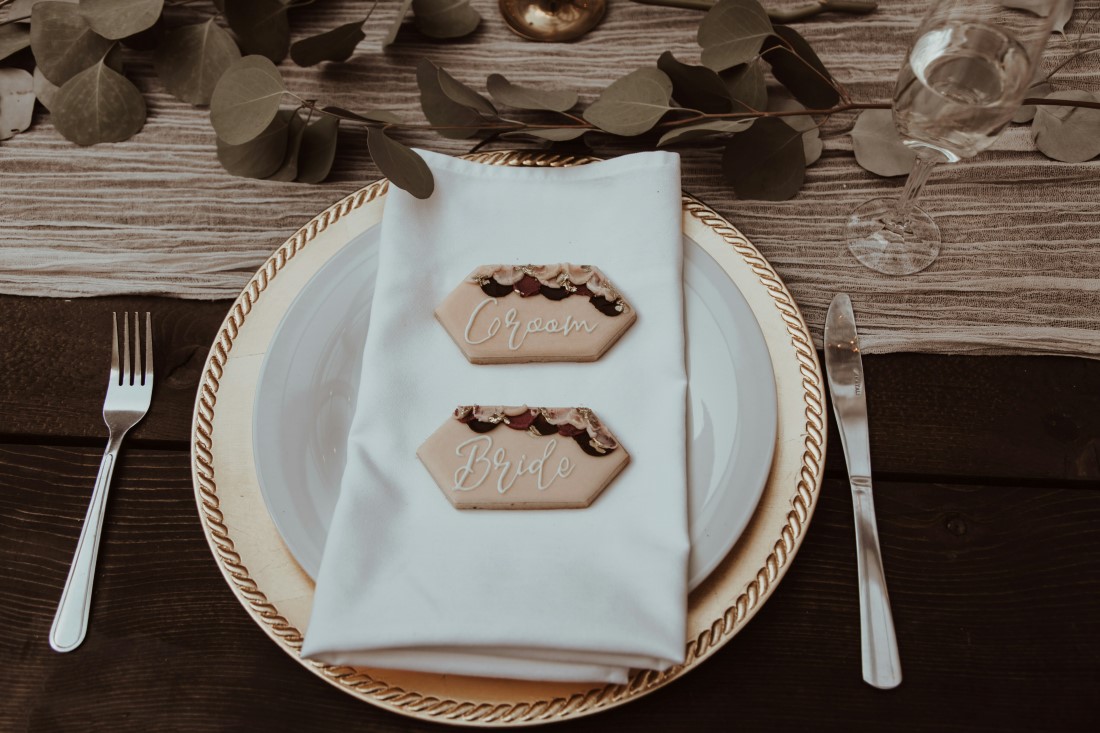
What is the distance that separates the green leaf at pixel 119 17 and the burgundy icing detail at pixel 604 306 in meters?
0.65

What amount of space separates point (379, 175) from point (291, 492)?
41 centimetres

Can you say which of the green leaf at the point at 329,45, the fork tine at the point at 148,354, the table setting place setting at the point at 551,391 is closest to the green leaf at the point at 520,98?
the table setting place setting at the point at 551,391

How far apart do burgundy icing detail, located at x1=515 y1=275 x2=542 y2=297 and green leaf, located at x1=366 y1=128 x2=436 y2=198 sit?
0.44 ft

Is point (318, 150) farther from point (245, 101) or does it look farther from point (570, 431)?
point (570, 431)

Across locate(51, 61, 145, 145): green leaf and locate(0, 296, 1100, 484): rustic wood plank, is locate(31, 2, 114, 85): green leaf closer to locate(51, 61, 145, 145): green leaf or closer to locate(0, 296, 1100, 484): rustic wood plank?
locate(51, 61, 145, 145): green leaf

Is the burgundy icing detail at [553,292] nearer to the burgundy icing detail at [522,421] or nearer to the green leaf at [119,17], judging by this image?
the burgundy icing detail at [522,421]

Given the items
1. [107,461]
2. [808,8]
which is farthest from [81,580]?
[808,8]

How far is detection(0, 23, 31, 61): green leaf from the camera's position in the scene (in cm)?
93

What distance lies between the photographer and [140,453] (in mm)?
731

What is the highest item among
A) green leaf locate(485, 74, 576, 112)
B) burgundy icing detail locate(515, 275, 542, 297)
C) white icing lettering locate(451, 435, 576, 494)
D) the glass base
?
green leaf locate(485, 74, 576, 112)

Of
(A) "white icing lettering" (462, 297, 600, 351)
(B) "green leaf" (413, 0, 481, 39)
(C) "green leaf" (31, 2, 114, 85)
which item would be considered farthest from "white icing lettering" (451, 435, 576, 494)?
(C) "green leaf" (31, 2, 114, 85)

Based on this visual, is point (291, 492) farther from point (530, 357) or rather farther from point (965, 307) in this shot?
point (965, 307)

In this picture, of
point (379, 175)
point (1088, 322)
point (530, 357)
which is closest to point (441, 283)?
point (530, 357)

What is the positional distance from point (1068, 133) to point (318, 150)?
33.9 inches
